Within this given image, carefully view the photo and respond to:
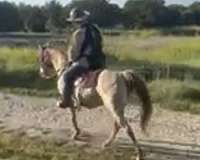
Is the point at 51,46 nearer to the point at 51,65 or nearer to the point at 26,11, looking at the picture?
the point at 51,65

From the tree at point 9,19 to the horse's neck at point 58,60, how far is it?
41101mm

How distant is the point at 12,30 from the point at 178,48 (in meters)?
27.0

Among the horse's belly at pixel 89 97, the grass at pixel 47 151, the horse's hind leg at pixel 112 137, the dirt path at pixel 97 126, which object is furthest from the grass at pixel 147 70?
the grass at pixel 47 151

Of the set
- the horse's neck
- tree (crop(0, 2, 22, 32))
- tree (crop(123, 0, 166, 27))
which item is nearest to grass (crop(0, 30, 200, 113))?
the horse's neck

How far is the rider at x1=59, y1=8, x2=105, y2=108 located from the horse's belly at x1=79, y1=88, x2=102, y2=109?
28cm

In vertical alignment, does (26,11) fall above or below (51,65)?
below

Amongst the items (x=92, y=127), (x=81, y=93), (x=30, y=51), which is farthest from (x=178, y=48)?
(x=81, y=93)

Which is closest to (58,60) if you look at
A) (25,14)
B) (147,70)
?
(147,70)

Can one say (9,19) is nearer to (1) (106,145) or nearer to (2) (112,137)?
(2) (112,137)

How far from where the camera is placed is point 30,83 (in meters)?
18.6

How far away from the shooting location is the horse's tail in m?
9.49

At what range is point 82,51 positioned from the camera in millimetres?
10141

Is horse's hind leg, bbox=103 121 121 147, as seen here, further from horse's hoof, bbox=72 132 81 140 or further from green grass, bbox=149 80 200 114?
green grass, bbox=149 80 200 114

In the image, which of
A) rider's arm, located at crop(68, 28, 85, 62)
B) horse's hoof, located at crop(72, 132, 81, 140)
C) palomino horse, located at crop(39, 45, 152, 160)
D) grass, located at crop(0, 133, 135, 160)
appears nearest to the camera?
grass, located at crop(0, 133, 135, 160)
